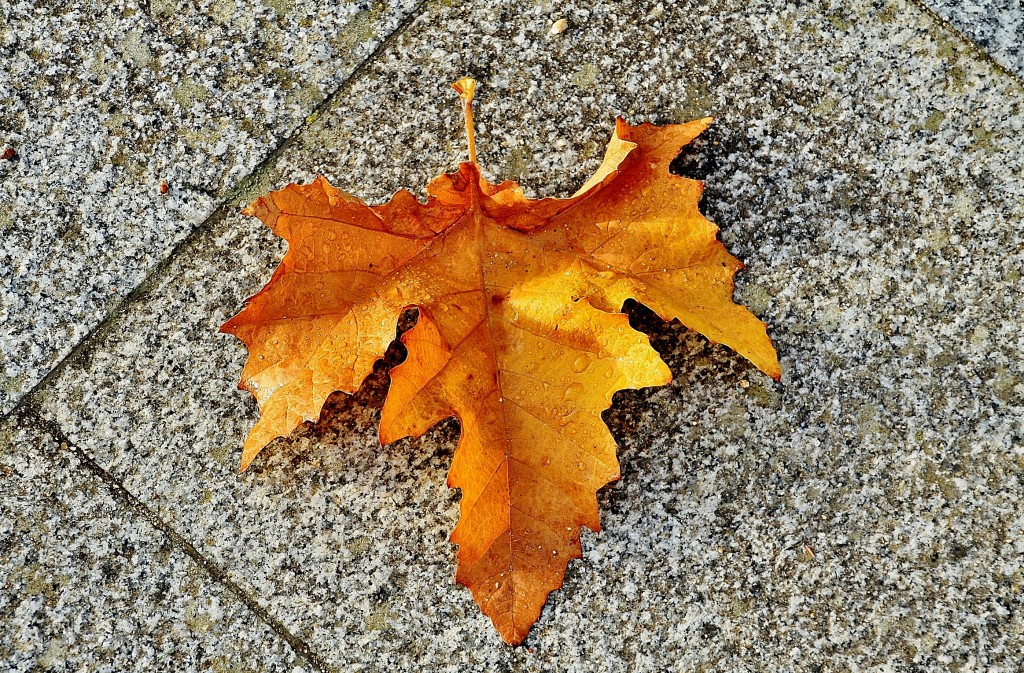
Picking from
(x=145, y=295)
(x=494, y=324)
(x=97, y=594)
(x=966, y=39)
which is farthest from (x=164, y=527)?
(x=966, y=39)

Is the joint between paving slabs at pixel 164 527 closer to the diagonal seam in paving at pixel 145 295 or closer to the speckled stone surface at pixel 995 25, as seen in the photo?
the diagonal seam in paving at pixel 145 295

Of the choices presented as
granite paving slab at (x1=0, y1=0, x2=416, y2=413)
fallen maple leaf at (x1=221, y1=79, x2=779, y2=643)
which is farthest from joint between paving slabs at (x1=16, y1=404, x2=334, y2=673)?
fallen maple leaf at (x1=221, y1=79, x2=779, y2=643)

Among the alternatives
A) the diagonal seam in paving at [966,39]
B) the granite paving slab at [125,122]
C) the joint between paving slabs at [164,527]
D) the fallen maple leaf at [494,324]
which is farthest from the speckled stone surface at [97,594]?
the diagonal seam in paving at [966,39]

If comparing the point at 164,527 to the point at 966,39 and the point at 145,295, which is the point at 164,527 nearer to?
the point at 145,295

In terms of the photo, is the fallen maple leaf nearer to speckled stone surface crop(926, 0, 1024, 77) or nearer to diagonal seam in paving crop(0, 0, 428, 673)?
diagonal seam in paving crop(0, 0, 428, 673)

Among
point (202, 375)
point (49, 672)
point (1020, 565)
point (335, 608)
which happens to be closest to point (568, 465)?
point (335, 608)

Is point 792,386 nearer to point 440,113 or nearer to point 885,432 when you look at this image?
point 885,432
